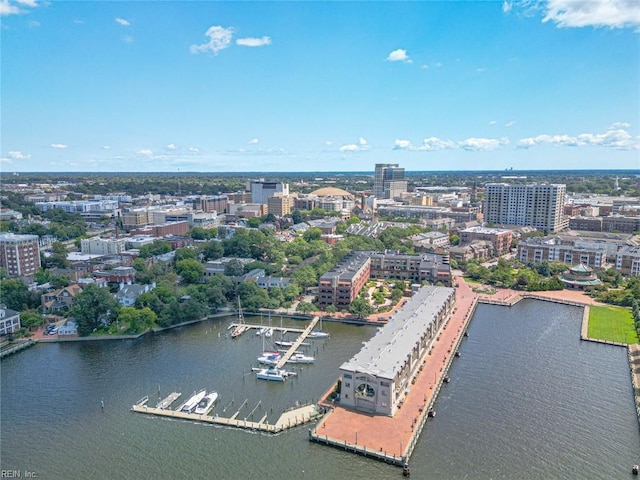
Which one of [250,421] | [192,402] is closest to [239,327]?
[192,402]

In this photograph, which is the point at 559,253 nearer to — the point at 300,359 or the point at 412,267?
the point at 412,267

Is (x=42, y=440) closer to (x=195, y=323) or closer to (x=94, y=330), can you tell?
(x=94, y=330)

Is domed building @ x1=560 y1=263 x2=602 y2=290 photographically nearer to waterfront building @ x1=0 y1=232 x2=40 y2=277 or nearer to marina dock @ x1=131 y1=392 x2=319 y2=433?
marina dock @ x1=131 y1=392 x2=319 y2=433

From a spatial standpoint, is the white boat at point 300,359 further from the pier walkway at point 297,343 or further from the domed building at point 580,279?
the domed building at point 580,279

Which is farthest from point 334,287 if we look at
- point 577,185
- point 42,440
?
point 577,185

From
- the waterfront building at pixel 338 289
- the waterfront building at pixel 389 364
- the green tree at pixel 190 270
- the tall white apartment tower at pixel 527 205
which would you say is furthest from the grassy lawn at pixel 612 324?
the tall white apartment tower at pixel 527 205

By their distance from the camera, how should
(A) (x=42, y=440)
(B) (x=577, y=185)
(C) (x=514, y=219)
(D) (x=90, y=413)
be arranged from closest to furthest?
(A) (x=42, y=440) → (D) (x=90, y=413) → (C) (x=514, y=219) → (B) (x=577, y=185)
